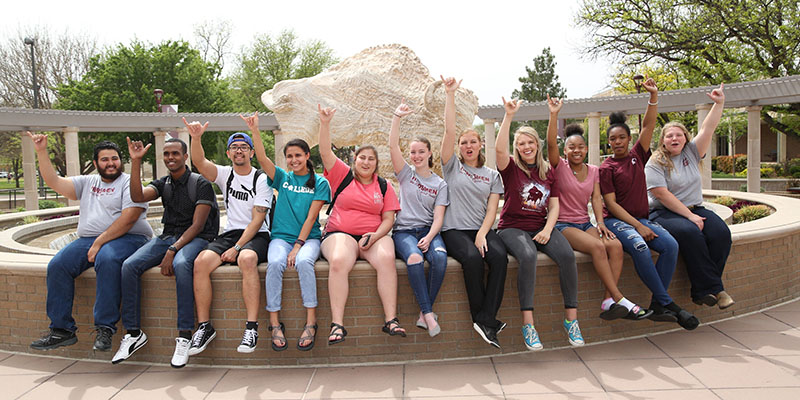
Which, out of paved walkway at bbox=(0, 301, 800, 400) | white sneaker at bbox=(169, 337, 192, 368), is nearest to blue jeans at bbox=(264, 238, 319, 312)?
paved walkway at bbox=(0, 301, 800, 400)

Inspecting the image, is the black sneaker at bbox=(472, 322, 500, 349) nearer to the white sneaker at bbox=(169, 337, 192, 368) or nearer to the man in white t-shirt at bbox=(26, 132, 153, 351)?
the white sneaker at bbox=(169, 337, 192, 368)

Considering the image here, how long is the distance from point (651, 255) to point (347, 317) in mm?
2669

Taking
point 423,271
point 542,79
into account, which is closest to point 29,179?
point 423,271

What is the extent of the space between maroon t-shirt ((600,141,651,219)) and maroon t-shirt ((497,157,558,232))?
1.90 ft

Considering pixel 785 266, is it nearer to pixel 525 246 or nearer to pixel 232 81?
pixel 525 246

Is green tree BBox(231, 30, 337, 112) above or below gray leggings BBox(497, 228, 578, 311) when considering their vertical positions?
above

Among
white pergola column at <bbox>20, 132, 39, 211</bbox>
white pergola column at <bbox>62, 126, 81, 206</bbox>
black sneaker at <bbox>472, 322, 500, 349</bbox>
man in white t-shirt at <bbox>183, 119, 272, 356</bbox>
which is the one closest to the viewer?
black sneaker at <bbox>472, 322, 500, 349</bbox>

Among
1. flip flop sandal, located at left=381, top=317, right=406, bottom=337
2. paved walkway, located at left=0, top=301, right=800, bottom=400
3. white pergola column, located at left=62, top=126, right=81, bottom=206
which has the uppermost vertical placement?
white pergola column, located at left=62, top=126, right=81, bottom=206

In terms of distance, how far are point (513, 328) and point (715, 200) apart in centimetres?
924

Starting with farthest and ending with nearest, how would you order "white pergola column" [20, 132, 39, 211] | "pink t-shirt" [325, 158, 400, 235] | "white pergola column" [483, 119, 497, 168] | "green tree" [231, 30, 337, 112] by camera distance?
"green tree" [231, 30, 337, 112] < "white pergola column" [483, 119, 497, 168] < "white pergola column" [20, 132, 39, 211] < "pink t-shirt" [325, 158, 400, 235]

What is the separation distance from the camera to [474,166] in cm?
470

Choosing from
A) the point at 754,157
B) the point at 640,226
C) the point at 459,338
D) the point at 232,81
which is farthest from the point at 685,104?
the point at 232,81

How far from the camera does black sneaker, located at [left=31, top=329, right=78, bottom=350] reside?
13.1ft

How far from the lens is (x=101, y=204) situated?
15.1 ft
